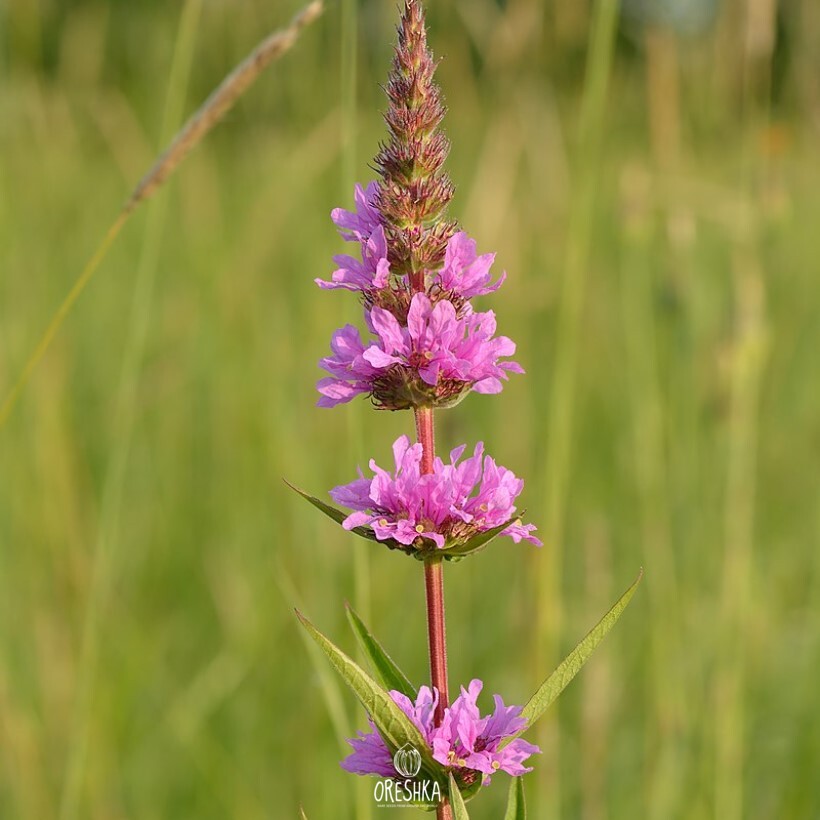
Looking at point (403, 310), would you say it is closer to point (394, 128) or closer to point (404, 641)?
point (394, 128)

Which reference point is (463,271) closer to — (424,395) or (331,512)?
(424,395)

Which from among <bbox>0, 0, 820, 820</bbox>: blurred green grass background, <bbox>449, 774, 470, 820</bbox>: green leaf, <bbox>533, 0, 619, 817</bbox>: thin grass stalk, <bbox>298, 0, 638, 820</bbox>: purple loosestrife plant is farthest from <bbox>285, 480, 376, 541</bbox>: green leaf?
<bbox>533, 0, 619, 817</bbox>: thin grass stalk

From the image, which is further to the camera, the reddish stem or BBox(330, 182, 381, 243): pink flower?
BBox(330, 182, 381, 243): pink flower

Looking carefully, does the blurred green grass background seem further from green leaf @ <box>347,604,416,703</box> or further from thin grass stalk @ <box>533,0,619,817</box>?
green leaf @ <box>347,604,416,703</box>

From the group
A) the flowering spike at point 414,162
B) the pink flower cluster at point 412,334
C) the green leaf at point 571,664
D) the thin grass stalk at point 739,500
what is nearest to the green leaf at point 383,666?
the green leaf at point 571,664

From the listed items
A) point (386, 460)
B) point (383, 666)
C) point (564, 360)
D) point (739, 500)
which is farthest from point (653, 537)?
point (383, 666)

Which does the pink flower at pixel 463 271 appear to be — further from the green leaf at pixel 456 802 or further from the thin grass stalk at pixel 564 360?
the thin grass stalk at pixel 564 360

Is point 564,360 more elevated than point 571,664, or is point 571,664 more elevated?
point 564,360
